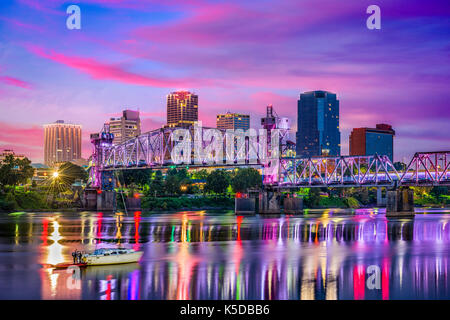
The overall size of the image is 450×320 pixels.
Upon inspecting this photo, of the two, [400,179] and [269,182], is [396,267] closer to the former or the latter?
[400,179]

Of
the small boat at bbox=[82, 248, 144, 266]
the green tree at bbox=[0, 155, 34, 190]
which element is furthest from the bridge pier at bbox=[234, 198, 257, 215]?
the small boat at bbox=[82, 248, 144, 266]

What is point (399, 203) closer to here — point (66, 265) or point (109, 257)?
point (109, 257)

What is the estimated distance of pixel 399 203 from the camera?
152m

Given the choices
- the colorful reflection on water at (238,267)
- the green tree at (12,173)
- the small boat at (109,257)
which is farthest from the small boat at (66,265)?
the green tree at (12,173)

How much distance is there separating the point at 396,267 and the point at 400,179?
99.5 m

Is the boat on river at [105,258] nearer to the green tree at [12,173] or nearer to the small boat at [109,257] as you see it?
the small boat at [109,257]

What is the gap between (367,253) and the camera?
69625 mm

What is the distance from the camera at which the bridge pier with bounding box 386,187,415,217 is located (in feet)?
495

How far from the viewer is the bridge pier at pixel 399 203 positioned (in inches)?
5935

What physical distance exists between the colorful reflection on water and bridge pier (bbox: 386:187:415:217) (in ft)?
180

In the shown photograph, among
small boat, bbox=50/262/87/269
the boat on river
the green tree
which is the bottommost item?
small boat, bbox=50/262/87/269

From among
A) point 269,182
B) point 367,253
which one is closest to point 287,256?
point 367,253

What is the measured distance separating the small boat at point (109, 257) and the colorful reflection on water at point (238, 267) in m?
0.89

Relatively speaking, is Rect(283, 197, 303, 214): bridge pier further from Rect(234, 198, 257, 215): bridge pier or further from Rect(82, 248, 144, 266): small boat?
Rect(82, 248, 144, 266): small boat
